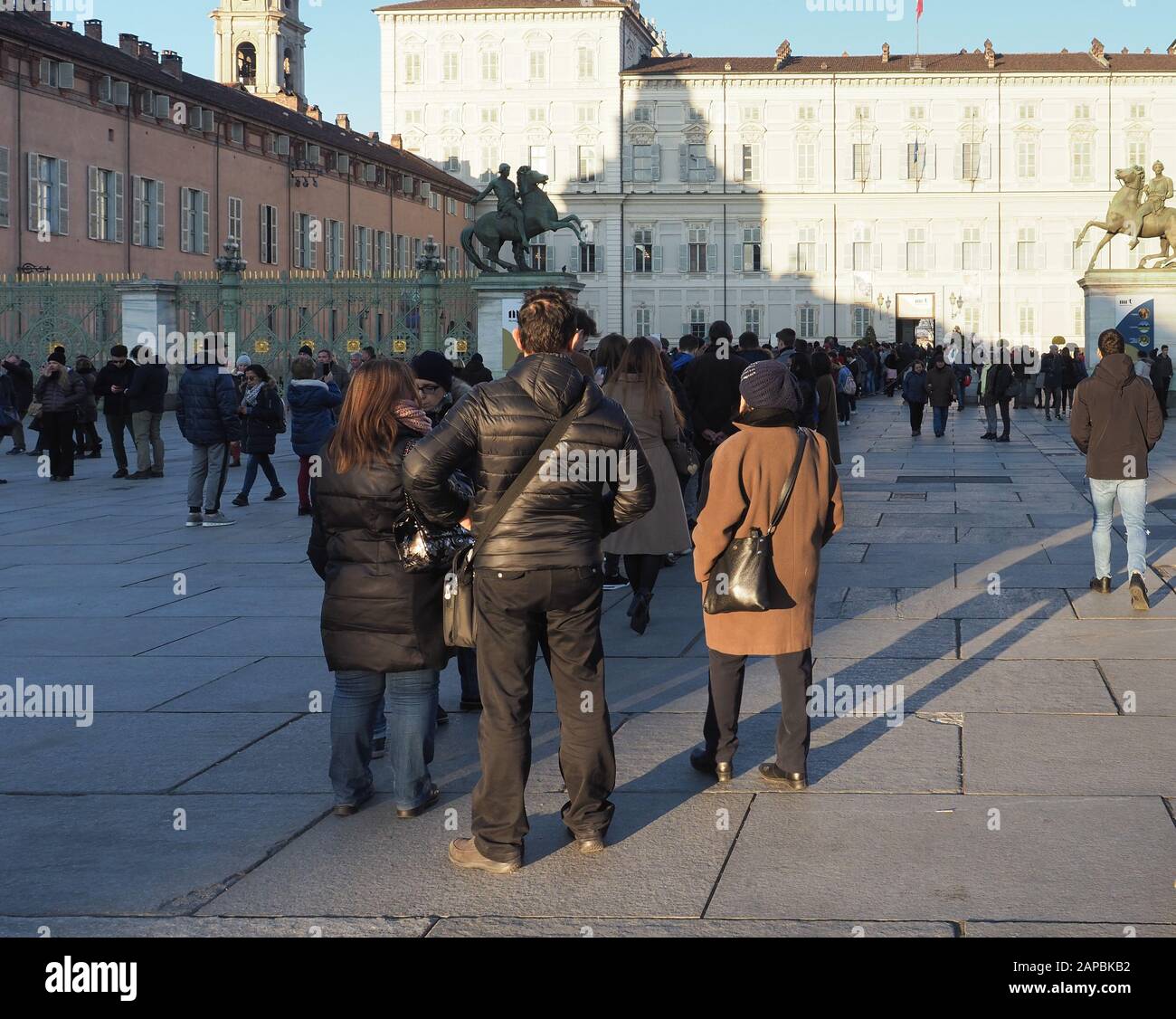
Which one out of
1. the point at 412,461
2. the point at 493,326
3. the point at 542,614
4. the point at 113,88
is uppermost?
the point at 113,88

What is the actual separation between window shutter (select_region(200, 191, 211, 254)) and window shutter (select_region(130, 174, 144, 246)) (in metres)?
3.32

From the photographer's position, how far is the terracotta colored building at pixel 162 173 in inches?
1470

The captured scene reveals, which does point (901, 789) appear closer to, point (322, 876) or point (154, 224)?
point (322, 876)

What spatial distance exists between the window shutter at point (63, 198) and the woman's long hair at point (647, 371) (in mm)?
32075

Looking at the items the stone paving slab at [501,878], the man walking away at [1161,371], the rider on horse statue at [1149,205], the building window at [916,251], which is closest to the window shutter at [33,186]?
the rider on horse statue at [1149,205]

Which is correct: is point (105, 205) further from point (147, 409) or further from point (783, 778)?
point (783, 778)

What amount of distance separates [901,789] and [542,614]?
4.98 ft

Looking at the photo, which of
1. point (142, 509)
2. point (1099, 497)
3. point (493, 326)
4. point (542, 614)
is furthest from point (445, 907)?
point (493, 326)

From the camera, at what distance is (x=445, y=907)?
180 inches

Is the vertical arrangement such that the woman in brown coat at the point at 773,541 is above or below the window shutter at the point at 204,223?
below

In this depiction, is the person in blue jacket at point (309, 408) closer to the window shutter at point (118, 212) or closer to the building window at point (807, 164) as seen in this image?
the window shutter at point (118, 212)

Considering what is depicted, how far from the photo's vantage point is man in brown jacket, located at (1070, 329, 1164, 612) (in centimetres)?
992

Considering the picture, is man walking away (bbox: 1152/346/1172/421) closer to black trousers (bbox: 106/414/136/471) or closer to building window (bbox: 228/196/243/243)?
black trousers (bbox: 106/414/136/471)
